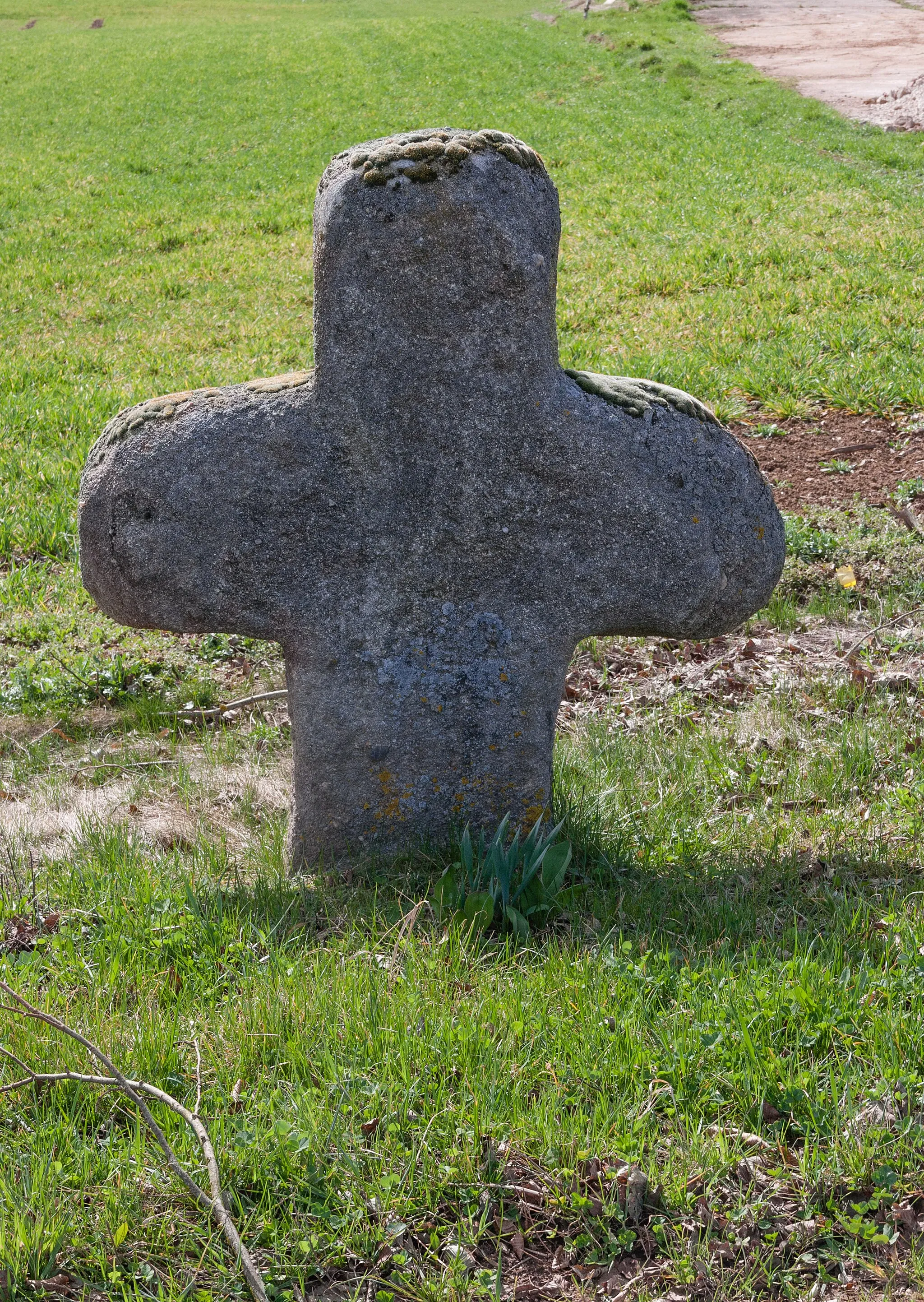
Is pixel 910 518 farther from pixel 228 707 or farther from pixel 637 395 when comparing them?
pixel 228 707

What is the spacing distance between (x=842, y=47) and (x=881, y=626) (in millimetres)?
28856

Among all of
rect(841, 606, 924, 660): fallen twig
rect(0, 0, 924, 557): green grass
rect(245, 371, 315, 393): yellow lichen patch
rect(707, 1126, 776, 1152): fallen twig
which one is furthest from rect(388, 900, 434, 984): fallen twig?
rect(0, 0, 924, 557): green grass

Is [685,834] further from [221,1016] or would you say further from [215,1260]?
[215,1260]

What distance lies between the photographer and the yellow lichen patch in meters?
3.50

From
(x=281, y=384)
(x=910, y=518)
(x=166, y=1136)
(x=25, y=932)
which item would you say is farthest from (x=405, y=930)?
(x=910, y=518)

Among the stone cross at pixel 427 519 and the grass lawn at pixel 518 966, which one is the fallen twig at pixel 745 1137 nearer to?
the grass lawn at pixel 518 966

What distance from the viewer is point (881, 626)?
17.1ft

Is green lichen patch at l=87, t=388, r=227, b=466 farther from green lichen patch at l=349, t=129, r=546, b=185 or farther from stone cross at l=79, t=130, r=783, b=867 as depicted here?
green lichen patch at l=349, t=129, r=546, b=185

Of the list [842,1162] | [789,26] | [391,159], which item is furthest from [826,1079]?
[789,26]

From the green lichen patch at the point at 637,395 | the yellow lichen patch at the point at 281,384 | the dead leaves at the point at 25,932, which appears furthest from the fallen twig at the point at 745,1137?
the yellow lichen patch at the point at 281,384

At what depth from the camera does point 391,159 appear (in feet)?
10.6

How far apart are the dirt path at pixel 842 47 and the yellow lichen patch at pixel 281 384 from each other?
1911cm

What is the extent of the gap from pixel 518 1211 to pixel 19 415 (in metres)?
8.10

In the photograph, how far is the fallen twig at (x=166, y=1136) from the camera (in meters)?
2.13
